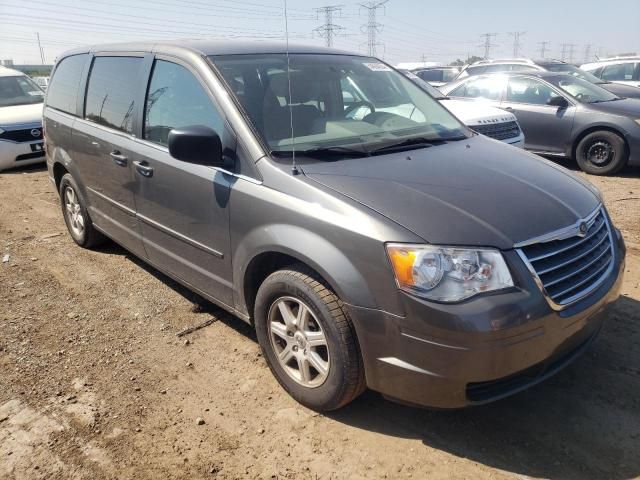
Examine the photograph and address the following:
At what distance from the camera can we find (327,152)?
294cm

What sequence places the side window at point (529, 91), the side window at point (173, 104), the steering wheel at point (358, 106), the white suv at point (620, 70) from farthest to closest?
the white suv at point (620, 70) < the side window at point (529, 91) < the steering wheel at point (358, 106) < the side window at point (173, 104)

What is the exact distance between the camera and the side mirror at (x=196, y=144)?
9.20 feet

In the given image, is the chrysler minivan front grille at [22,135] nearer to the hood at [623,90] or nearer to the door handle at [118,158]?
the door handle at [118,158]

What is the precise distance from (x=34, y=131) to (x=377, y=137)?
324 inches

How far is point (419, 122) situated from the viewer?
359cm

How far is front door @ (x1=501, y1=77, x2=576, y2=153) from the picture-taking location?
834cm

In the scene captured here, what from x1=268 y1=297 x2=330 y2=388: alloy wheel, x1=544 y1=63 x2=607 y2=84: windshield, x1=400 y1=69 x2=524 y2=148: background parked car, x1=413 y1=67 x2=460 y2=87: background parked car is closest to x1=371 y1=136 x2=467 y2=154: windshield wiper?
x1=268 y1=297 x2=330 y2=388: alloy wheel

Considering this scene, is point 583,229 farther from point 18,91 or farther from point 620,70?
point 620,70

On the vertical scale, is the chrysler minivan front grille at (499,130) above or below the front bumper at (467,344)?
above

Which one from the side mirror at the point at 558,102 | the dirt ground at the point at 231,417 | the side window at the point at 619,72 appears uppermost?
the side window at the point at 619,72

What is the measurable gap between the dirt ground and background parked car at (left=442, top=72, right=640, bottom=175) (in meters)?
4.70

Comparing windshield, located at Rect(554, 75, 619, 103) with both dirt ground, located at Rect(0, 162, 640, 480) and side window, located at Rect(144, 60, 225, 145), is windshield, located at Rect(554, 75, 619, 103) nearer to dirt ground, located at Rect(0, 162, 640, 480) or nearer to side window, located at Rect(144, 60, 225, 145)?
dirt ground, located at Rect(0, 162, 640, 480)

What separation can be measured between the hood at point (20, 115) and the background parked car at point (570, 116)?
7.55 metres

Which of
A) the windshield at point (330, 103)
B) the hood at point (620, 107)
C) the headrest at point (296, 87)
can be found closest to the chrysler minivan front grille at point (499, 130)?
the hood at point (620, 107)
